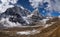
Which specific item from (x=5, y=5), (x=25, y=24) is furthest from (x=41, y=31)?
(x=5, y=5)

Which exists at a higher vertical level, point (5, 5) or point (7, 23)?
point (5, 5)

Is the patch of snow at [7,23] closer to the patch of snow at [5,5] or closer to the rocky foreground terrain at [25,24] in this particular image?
the rocky foreground terrain at [25,24]

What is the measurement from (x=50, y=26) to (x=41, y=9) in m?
0.40

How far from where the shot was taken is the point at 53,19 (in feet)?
11.2

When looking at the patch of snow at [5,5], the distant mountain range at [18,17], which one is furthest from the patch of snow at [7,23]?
the patch of snow at [5,5]

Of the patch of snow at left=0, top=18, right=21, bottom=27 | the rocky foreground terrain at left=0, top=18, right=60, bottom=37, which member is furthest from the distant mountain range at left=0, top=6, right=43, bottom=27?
the rocky foreground terrain at left=0, top=18, right=60, bottom=37

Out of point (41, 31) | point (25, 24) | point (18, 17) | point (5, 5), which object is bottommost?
point (41, 31)

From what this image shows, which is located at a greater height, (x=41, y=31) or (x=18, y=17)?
(x=18, y=17)

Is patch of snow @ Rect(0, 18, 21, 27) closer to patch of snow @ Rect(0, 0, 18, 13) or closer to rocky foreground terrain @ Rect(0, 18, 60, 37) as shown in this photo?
rocky foreground terrain @ Rect(0, 18, 60, 37)

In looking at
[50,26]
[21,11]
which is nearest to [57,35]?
[50,26]

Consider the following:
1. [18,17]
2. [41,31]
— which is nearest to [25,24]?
[18,17]

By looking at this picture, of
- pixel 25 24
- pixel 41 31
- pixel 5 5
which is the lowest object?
pixel 41 31

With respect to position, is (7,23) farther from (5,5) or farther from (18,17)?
(5,5)

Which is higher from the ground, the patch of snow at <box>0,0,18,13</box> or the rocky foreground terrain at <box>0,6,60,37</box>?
the patch of snow at <box>0,0,18,13</box>
